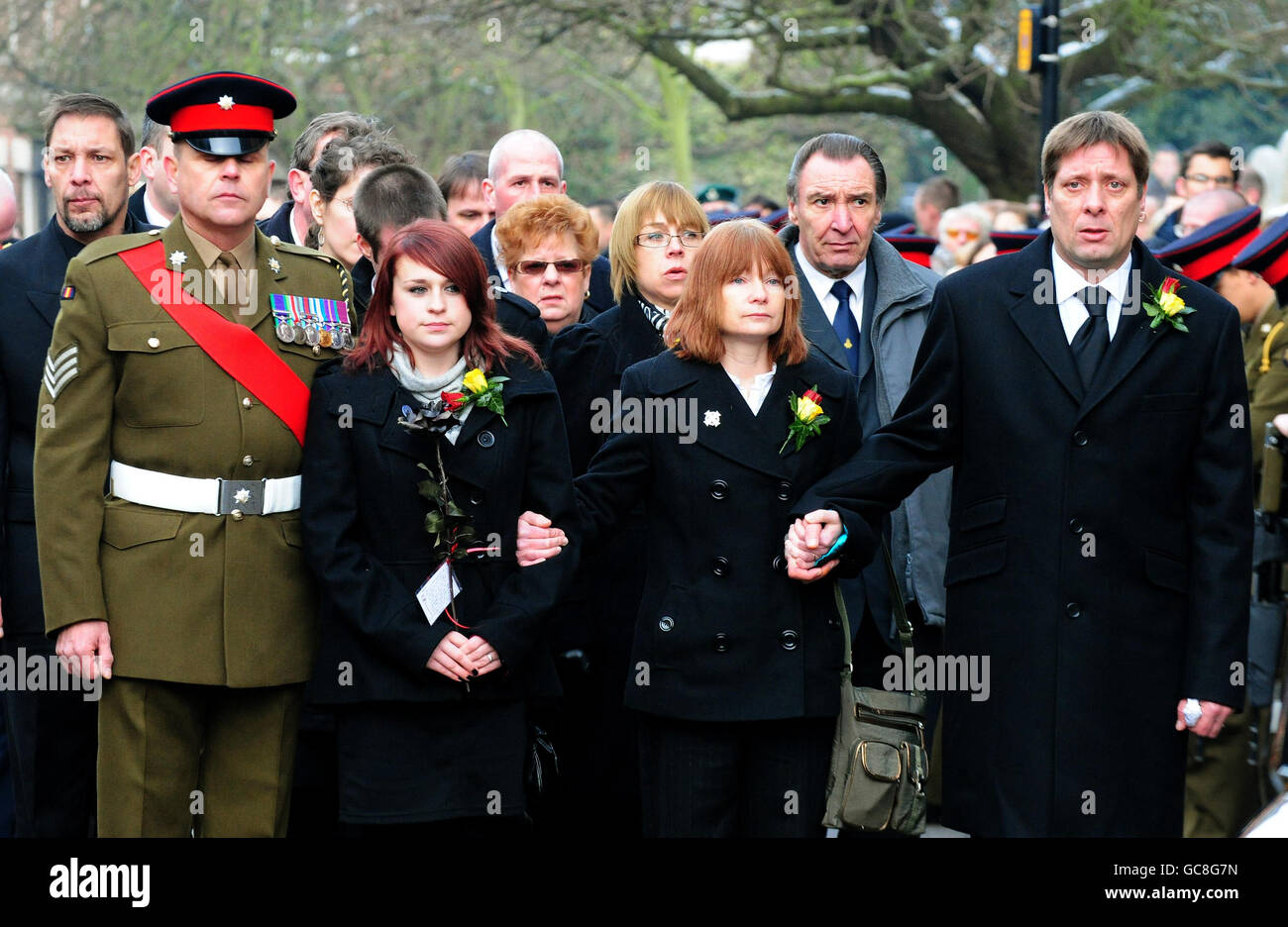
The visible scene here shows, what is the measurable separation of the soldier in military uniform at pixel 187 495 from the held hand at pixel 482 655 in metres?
0.51

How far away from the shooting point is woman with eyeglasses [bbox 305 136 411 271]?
6.13 m

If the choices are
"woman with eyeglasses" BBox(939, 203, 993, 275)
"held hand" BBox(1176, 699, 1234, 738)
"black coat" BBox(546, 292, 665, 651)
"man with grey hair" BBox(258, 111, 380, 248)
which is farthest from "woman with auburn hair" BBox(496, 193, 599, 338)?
"woman with eyeglasses" BBox(939, 203, 993, 275)

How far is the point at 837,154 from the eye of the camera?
19.9 feet

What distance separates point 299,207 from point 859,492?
2816 mm

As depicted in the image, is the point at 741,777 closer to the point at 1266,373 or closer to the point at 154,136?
the point at 1266,373

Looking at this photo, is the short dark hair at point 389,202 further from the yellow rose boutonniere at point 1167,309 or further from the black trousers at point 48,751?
the yellow rose boutonniere at point 1167,309

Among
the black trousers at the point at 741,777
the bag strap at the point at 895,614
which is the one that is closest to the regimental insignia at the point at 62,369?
the black trousers at the point at 741,777

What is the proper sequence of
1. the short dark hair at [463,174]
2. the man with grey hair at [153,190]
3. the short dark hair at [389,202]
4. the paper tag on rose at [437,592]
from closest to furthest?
1. the paper tag on rose at [437,592]
2. the short dark hair at [389,202]
3. the man with grey hair at [153,190]
4. the short dark hair at [463,174]

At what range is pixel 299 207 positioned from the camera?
6.76 metres

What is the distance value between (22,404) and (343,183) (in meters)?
1.34

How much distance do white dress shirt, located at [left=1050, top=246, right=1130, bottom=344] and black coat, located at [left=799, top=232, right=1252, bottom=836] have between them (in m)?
0.07

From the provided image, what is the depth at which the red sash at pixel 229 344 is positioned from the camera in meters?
4.76

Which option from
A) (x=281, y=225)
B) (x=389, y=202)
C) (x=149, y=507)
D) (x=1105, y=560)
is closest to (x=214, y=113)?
(x=389, y=202)
